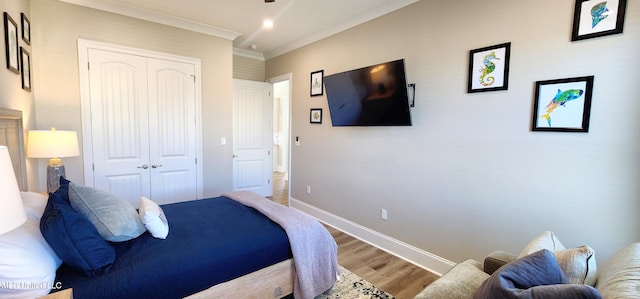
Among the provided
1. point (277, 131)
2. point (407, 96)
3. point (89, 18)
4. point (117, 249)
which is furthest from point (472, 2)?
point (277, 131)

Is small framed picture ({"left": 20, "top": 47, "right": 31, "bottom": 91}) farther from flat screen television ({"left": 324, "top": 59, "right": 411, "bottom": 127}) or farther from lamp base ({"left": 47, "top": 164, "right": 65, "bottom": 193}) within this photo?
flat screen television ({"left": 324, "top": 59, "right": 411, "bottom": 127})

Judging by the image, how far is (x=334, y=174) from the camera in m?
3.71

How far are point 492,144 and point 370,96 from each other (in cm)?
121

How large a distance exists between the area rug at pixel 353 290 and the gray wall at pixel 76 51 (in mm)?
2403

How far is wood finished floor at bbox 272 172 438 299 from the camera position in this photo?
2.36m

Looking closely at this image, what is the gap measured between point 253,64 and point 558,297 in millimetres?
4795

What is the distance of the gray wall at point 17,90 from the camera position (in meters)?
1.87

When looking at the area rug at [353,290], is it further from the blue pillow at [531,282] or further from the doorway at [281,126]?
the doorway at [281,126]

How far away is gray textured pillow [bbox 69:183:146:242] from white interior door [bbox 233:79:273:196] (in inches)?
113

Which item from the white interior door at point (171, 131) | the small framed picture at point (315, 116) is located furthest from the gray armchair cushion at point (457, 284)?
the white interior door at point (171, 131)

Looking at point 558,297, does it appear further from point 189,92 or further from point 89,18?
point 89,18

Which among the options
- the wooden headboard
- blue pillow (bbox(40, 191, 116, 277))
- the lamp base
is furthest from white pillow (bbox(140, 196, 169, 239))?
the lamp base

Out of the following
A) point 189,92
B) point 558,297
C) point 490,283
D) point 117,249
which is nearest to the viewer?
point 558,297

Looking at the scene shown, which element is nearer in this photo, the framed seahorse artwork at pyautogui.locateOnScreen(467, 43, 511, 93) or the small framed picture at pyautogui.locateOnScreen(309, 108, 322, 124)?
the framed seahorse artwork at pyautogui.locateOnScreen(467, 43, 511, 93)
